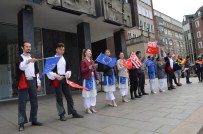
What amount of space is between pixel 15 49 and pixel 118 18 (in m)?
7.06

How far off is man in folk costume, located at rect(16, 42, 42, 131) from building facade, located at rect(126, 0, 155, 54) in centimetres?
3151

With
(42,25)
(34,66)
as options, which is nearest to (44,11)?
(42,25)

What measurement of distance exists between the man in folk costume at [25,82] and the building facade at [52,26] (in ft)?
16.6

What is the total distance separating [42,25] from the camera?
13.9 metres

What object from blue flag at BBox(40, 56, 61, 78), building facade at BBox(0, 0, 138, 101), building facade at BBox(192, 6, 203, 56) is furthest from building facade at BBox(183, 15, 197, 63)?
blue flag at BBox(40, 56, 61, 78)

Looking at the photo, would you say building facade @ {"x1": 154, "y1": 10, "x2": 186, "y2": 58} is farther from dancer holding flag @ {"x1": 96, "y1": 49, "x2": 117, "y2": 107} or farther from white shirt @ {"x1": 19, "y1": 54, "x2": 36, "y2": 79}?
white shirt @ {"x1": 19, "y1": 54, "x2": 36, "y2": 79}

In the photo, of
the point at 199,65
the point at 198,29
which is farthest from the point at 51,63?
the point at 198,29

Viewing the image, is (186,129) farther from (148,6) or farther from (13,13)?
(148,6)

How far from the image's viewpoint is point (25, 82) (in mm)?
5258

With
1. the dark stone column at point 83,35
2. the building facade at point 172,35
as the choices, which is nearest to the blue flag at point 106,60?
the dark stone column at point 83,35

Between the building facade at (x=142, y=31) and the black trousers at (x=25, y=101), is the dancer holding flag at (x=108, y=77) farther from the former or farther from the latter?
the building facade at (x=142, y=31)

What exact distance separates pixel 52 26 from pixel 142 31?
3101 centimetres

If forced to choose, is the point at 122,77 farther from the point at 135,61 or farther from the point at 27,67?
the point at 27,67

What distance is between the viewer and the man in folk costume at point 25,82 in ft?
16.9
